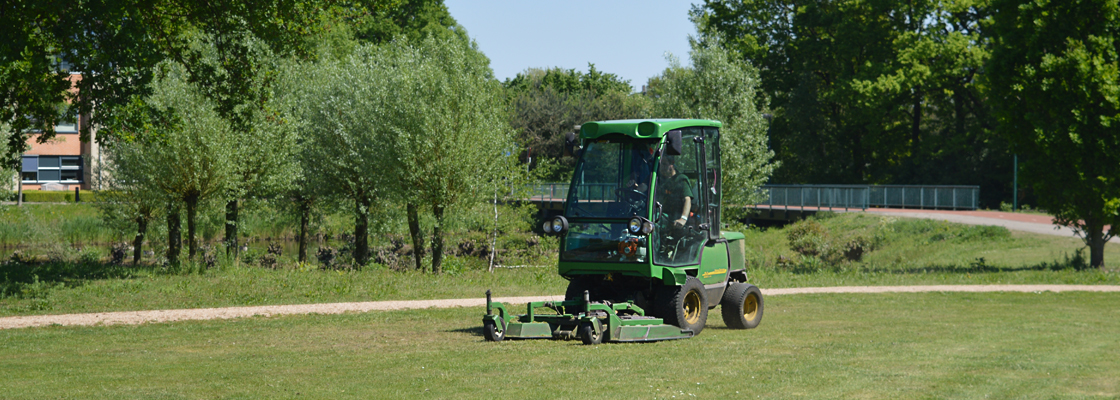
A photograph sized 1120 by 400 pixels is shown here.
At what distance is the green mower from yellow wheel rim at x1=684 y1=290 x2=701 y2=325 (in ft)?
0.04

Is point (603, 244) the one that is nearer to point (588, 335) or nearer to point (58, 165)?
point (588, 335)

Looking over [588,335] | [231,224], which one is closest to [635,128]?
[588,335]

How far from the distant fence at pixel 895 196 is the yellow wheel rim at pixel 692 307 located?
1256 inches

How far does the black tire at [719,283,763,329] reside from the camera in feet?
42.0

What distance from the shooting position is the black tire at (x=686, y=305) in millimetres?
11484

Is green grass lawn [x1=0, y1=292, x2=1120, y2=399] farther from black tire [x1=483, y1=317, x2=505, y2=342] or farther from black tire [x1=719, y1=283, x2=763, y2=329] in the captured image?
black tire [x1=719, y1=283, x2=763, y2=329]

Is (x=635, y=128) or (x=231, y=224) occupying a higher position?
(x=635, y=128)

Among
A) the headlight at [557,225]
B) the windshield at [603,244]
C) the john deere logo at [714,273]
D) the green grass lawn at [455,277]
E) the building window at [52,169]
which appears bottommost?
the green grass lawn at [455,277]

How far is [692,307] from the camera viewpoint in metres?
12.0

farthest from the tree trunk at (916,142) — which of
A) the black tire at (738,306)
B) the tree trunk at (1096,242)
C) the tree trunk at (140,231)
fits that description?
the black tire at (738,306)

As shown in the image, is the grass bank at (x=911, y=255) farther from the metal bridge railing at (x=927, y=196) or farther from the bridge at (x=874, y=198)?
the metal bridge railing at (x=927, y=196)

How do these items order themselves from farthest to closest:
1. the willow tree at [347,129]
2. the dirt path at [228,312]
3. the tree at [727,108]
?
the tree at [727,108], the willow tree at [347,129], the dirt path at [228,312]

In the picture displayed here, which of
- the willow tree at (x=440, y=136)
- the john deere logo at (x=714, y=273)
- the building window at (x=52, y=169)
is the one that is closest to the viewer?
the john deere logo at (x=714, y=273)

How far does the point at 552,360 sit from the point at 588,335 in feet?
3.74
